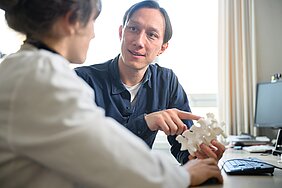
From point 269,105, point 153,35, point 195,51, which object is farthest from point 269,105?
point 153,35

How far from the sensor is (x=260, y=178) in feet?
3.75

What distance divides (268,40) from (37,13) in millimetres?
2638

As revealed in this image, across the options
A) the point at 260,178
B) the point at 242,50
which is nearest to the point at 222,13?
the point at 242,50

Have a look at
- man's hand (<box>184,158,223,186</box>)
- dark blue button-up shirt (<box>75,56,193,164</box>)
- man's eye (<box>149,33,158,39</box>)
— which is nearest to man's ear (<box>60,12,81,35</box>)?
man's hand (<box>184,158,223,186</box>)

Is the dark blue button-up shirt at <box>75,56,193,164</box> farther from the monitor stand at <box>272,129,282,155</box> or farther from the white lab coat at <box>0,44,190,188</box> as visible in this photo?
the white lab coat at <box>0,44,190,188</box>

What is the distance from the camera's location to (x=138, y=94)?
5.42 ft

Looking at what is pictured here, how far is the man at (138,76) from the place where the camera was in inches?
62.3

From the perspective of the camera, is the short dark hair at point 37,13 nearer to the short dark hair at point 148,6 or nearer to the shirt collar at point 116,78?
the shirt collar at point 116,78

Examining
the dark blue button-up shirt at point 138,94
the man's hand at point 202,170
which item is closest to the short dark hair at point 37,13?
the man's hand at point 202,170

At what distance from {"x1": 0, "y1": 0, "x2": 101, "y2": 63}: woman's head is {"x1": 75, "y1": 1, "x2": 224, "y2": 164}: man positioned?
0.76 m

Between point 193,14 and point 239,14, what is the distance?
436mm

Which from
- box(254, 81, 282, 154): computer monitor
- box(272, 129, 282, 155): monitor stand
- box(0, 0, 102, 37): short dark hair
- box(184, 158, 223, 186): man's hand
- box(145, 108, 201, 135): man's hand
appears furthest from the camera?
box(254, 81, 282, 154): computer monitor

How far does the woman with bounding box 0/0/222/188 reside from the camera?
23.5 inches

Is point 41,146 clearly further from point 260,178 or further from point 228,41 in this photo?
point 228,41
